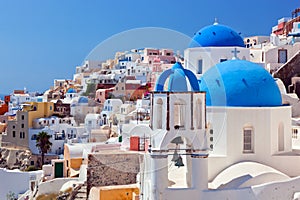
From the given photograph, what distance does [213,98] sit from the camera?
12.4 metres

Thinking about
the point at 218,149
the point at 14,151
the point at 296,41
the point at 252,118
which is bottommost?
the point at 14,151

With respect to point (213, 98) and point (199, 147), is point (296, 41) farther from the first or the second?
point (199, 147)

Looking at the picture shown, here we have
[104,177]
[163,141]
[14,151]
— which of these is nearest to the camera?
[163,141]

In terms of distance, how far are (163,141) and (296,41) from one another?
24022 mm

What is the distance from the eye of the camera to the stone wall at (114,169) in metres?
15.9

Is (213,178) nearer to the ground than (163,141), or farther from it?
nearer to the ground

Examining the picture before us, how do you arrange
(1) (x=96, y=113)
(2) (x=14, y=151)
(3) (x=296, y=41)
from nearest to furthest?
(3) (x=296, y=41), (1) (x=96, y=113), (2) (x=14, y=151)

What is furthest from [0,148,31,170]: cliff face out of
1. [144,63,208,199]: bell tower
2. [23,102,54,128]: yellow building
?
[144,63,208,199]: bell tower

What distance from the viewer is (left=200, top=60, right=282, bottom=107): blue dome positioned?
12.1 m

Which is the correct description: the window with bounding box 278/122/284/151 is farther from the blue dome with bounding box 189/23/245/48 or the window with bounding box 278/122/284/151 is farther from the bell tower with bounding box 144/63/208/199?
the blue dome with bounding box 189/23/245/48

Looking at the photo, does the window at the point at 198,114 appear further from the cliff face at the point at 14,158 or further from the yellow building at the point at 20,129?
the yellow building at the point at 20,129

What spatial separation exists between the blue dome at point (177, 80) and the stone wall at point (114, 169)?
222 inches

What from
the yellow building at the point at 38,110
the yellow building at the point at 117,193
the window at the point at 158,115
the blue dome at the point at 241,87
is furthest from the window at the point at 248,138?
the yellow building at the point at 38,110

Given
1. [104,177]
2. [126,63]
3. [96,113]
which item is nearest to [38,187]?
[104,177]
